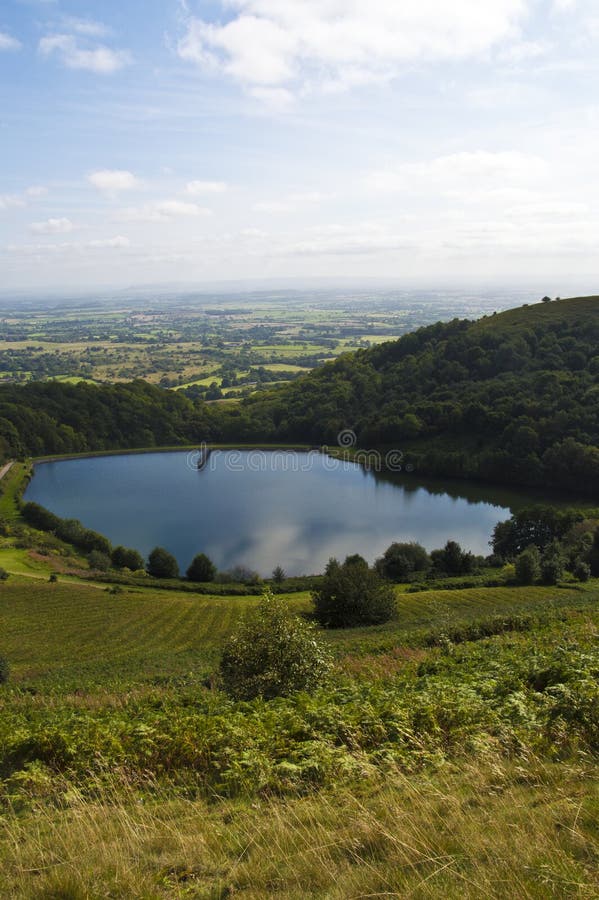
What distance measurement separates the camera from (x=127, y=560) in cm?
4347

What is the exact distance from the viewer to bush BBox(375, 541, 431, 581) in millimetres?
38812

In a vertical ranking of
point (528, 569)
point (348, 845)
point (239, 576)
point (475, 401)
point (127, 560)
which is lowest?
point (239, 576)

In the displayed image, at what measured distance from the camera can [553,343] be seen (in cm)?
8688

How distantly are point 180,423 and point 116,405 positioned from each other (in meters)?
12.2

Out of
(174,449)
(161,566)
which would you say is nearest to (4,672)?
(161,566)

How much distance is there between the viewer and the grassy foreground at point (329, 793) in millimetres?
3369

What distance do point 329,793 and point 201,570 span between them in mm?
36905

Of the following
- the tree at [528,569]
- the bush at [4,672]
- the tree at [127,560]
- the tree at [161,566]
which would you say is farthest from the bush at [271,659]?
the tree at [127,560]

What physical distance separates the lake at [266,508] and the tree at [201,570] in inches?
161

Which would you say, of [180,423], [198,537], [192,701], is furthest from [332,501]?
[192,701]

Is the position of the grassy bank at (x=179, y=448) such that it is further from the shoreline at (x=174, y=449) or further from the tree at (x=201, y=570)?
the tree at (x=201, y=570)

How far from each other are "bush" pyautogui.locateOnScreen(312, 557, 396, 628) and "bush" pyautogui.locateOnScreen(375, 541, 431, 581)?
1335 cm

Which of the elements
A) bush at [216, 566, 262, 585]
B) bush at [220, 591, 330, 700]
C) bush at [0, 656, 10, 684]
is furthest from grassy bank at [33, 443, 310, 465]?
bush at [220, 591, 330, 700]

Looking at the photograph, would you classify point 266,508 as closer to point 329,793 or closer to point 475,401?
point 475,401
